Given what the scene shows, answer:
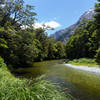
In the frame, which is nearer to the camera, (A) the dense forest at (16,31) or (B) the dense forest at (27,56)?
(B) the dense forest at (27,56)

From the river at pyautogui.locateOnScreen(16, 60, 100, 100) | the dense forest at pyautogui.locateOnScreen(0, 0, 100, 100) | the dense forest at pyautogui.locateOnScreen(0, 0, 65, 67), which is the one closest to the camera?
the dense forest at pyautogui.locateOnScreen(0, 0, 100, 100)

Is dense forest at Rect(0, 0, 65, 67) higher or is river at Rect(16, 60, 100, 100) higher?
dense forest at Rect(0, 0, 65, 67)

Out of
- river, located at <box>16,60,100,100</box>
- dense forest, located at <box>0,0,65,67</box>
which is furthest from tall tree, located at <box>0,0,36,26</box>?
river, located at <box>16,60,100,100</box>

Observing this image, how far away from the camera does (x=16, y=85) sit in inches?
140

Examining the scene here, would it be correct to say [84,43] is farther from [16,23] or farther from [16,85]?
[16,85]

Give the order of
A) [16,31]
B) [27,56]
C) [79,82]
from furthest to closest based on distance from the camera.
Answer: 1. [27,56]
2. [16,31]
3. [79,82]

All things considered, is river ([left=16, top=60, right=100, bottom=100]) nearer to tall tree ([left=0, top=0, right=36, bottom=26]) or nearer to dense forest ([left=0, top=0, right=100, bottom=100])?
dense forest ([left=0, top=0, right=100, bottom=100])

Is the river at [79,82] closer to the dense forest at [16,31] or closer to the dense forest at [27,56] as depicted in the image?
the dense forest at [27,56]

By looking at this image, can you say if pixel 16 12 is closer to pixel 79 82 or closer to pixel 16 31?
pixel 16 31

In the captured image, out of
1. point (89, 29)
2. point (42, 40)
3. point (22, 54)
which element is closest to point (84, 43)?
point (89, 29)

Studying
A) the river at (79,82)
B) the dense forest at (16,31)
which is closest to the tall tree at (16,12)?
the dense forest at (16,31)

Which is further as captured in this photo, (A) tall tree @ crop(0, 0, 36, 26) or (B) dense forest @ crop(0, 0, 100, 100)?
(A) tall tree @ crop(0, 0, 36, 26)

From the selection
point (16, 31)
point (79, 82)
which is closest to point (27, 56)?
point (16, 31)

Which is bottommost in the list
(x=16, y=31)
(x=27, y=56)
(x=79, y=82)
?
(x=79, y=82)
